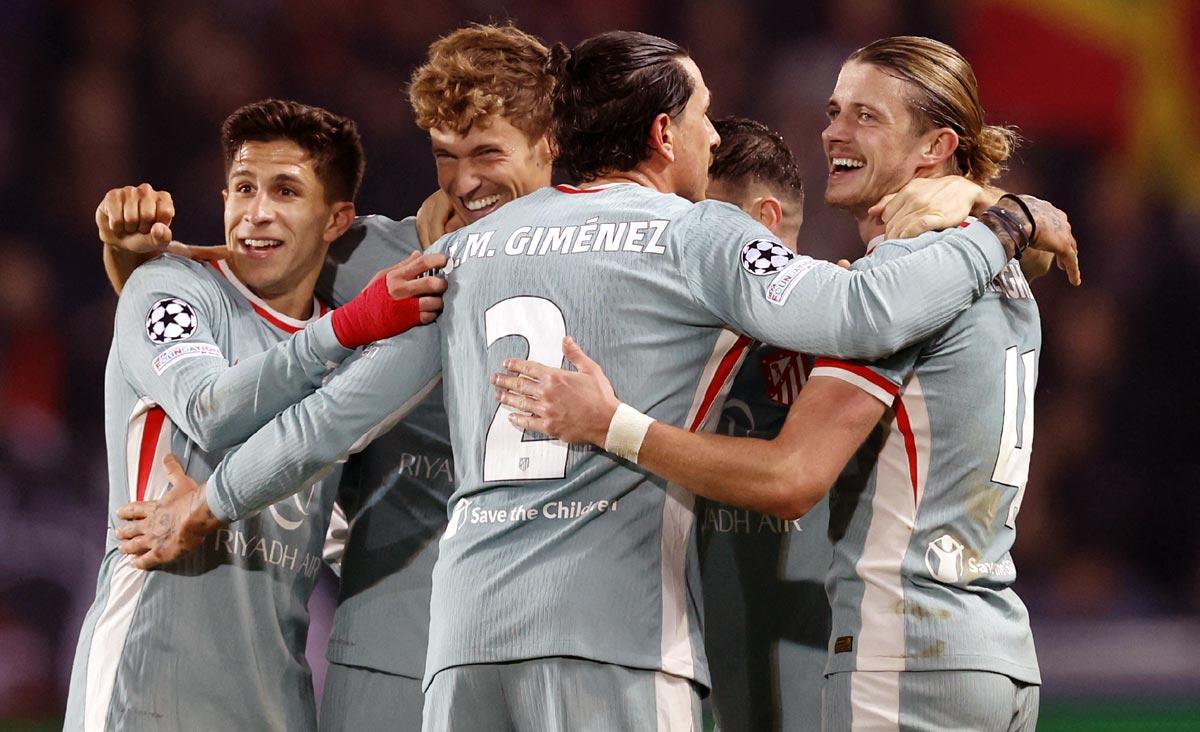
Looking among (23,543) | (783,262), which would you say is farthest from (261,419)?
(23,543)

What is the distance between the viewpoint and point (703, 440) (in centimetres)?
271

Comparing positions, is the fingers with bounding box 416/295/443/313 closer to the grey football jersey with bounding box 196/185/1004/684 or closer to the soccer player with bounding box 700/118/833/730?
the grey football jersey with bounding box 196/185/1004/684

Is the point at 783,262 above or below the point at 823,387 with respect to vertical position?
above

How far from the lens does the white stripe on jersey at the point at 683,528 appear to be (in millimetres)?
2672

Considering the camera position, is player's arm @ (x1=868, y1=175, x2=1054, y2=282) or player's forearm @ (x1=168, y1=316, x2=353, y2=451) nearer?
player's arm @ (x1=868, y1=175, x2=1054, y2=282)

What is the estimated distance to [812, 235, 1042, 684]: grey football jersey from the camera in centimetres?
281

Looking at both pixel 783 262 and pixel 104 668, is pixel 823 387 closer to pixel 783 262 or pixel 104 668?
pixel 783 262

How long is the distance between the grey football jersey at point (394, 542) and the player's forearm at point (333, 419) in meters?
0.64

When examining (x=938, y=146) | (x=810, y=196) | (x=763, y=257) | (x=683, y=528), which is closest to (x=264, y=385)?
(x=683, y=528)

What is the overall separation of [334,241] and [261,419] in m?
1.00

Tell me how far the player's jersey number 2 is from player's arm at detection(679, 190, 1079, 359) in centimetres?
30

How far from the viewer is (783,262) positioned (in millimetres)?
2705

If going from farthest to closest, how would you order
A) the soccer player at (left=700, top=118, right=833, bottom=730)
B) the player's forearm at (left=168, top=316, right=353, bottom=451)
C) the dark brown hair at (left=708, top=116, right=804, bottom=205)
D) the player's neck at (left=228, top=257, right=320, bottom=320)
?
the dark brown hair at (left=708, top=116, right=804, bottom=205), the player's neck at (left=228, top=257, right=320, bottom=320), the soccer player at (left=700, top=118, right=833, bottom=730), the player's forearm at (left=168, top=316, right=353, bottom=451)

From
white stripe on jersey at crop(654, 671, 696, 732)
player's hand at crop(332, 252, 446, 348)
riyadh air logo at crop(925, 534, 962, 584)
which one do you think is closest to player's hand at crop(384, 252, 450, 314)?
player's hand at crop(332, 252, 446, 348)
